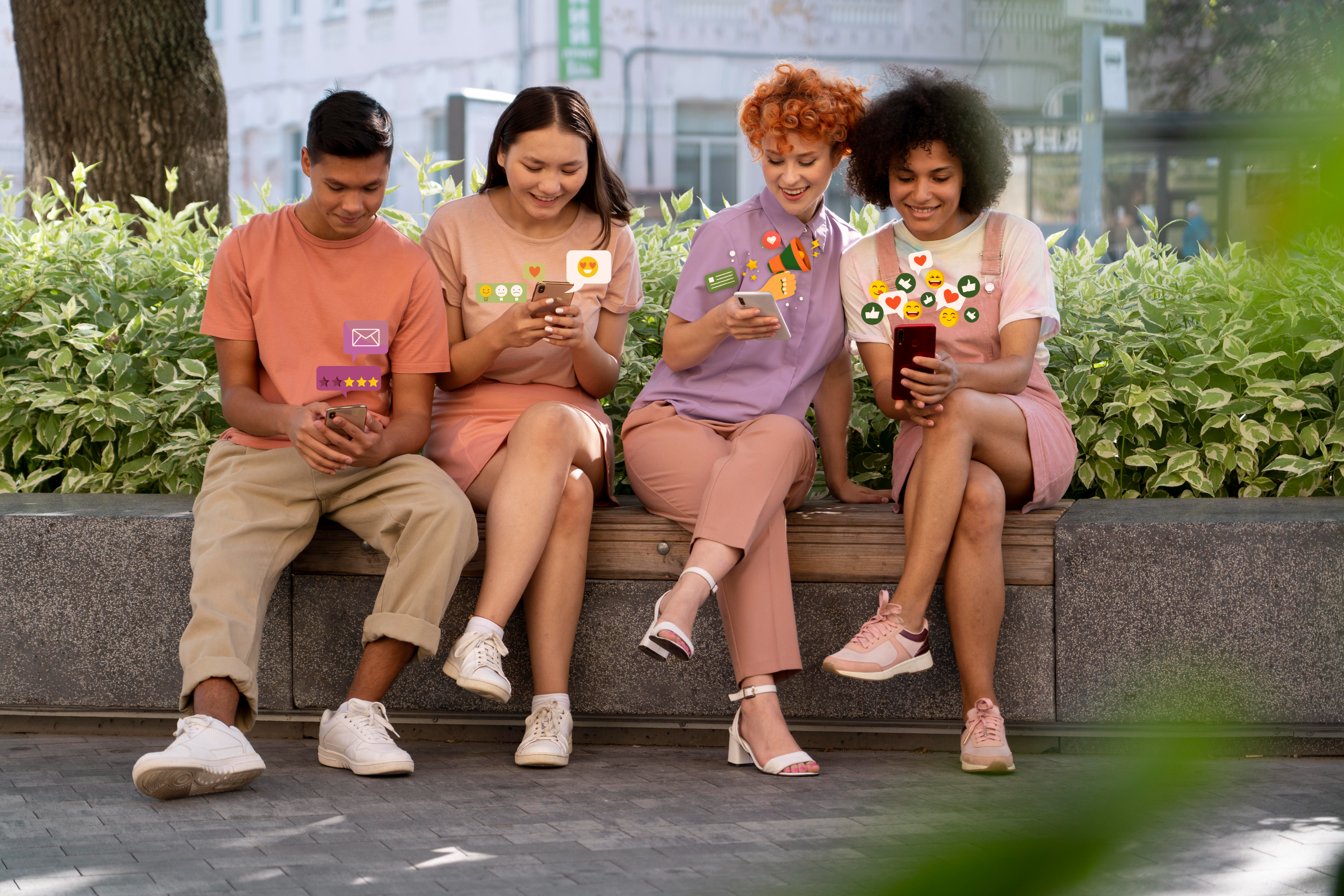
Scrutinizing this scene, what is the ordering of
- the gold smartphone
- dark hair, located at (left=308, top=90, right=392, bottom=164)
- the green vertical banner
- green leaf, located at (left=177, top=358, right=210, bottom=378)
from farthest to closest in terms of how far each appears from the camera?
the green vertical banner → green leaf, located at (left=177, top=358, right=210, bottom=378) → dark hair, located at (left=308, top=90, right=392, bottom=164) → the gold smartphone

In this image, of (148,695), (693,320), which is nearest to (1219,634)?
(693,320)

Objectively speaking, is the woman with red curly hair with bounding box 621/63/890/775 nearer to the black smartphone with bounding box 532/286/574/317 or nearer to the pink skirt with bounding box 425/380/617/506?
the pink skirt with bounding box 425/380/617/506

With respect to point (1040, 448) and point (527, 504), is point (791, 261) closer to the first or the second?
point (1040, 448)

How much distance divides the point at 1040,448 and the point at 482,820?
1.43 meters

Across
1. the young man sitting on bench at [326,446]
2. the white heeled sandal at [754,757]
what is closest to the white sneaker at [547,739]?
the young man sitting on bench at [326,446]

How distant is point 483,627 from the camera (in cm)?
294

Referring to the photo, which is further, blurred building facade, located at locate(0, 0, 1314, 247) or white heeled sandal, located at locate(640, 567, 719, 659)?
blurred building facade, located at locate(0, 0, 1314, 247)

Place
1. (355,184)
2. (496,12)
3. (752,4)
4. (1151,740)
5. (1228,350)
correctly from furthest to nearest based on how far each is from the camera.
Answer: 1. (496,12)
2. (1228,350)
3. (355,184)
4. (752,4)
5. (1151,740)

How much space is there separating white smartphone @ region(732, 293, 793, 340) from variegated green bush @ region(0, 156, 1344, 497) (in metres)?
0.68

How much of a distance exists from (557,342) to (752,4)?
135 centimetres

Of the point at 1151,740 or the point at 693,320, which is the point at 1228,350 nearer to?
the point at 693,320

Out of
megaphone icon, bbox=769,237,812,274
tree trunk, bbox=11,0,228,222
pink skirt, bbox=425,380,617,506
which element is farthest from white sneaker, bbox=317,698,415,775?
tree trunk, bbox=11,0,228,222

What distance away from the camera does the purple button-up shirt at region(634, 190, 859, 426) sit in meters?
3.34

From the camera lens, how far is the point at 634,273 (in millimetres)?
3479
